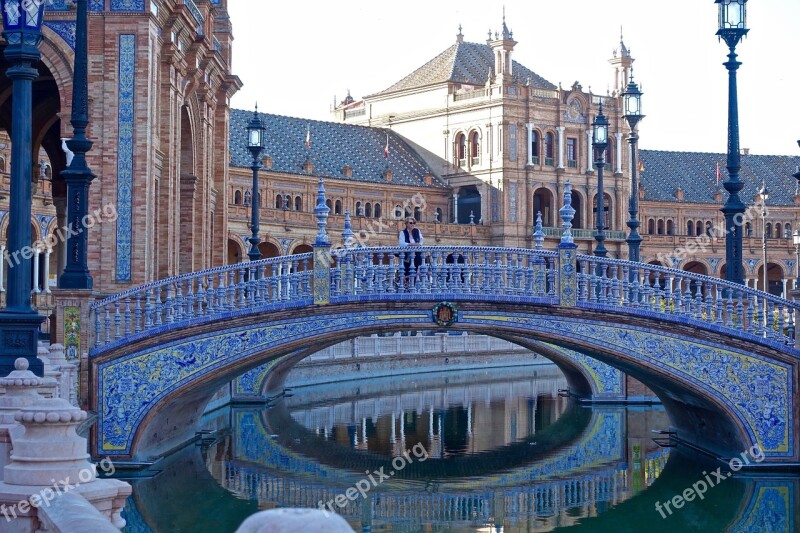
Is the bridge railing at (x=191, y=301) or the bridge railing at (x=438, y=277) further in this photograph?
the bridge railing at (x=438, y=277)

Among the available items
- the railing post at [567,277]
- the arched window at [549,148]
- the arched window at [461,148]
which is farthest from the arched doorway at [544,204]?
the railing post at [567,277]

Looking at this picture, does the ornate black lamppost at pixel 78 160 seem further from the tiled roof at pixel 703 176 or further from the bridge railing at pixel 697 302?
the tiled roof at pixel 703 176

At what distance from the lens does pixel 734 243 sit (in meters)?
19.2

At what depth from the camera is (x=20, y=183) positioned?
12039mm

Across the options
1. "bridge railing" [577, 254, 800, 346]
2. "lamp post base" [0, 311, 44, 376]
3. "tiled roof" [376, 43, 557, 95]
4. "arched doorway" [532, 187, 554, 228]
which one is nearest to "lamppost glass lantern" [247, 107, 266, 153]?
"bridge railing" [577, 254, 800, 346]

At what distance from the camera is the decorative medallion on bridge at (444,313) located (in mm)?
18359

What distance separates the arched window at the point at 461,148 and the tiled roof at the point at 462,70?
3.76m

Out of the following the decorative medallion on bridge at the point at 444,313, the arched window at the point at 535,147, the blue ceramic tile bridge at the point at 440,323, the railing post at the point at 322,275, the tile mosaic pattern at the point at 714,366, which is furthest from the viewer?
the arched window at the point at 535,147

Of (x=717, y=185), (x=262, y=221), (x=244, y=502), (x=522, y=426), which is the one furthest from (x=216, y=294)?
(x=717, y=185)

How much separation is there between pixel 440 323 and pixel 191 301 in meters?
3.70

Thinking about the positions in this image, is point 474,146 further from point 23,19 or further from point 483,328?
point 23,19

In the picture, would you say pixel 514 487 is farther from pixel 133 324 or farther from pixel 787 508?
pixel 133 324

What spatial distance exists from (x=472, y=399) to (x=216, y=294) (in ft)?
51.0

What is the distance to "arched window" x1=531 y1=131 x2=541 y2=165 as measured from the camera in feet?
245
